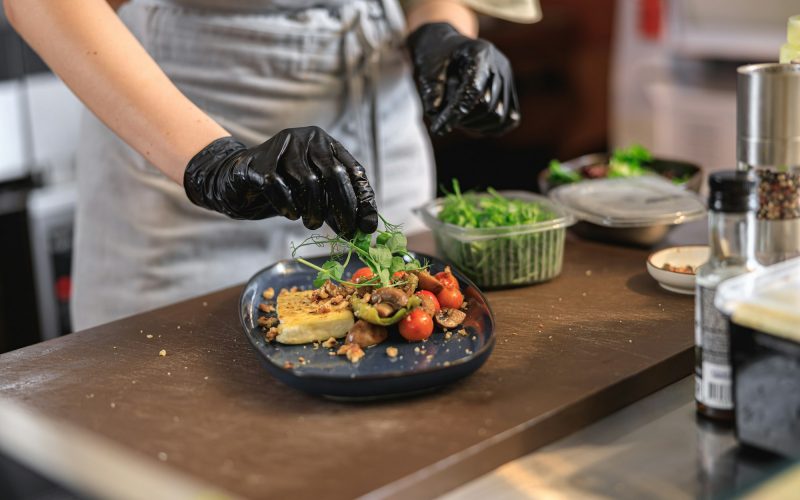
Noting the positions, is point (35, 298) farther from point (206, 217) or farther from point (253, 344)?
point (253, 344)

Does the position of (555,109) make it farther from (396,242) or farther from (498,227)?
(396,242)

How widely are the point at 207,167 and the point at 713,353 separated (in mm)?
736

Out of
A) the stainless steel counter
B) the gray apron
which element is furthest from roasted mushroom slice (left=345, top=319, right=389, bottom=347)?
the gray apron

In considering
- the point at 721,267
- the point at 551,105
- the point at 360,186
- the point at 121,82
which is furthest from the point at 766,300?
the point at 551,105

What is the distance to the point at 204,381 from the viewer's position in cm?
126

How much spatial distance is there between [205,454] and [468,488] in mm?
283

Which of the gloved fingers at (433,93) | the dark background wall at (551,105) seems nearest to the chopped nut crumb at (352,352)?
the gloved fingers at (433,93)

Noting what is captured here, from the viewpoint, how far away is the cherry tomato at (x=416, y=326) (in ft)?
4.20

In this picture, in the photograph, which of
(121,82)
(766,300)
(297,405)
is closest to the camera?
(766,300)

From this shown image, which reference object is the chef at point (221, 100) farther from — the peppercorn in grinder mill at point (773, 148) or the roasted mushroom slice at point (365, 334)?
the peppercorn in grinder mill at point (773, 148)

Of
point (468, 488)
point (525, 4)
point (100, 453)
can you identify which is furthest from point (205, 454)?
point (525, 4)

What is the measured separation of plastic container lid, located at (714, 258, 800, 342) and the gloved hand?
688 millimetres

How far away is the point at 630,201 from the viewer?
1.78 m

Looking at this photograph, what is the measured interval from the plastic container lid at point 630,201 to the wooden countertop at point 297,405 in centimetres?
22
